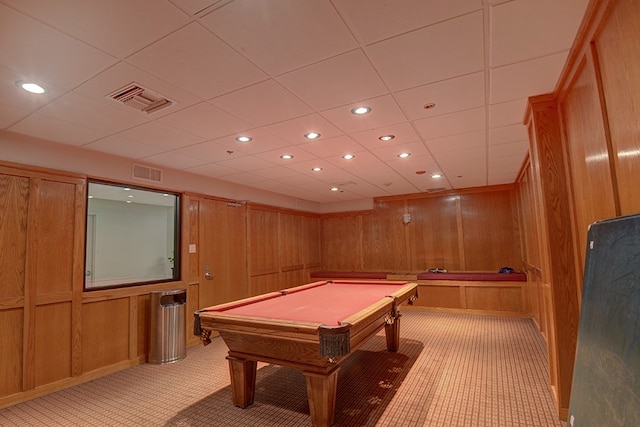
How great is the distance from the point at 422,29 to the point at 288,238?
5854 millimetres

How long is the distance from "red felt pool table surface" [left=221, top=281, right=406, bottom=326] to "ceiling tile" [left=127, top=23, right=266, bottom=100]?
1.77 m

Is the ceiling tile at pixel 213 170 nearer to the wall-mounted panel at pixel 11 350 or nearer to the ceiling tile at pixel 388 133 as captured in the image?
the ceiling tile at pixel 388 133

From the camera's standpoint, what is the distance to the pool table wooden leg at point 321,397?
2.29 meters

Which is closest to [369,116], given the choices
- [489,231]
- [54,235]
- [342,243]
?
[54,235]

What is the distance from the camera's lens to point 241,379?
2.73 m

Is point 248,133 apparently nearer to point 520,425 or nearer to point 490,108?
point 490,108

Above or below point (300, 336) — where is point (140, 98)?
above

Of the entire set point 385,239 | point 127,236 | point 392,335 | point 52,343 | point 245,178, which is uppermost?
point 245,178

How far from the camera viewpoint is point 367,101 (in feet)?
8.37

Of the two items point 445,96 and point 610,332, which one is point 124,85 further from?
point 610,332

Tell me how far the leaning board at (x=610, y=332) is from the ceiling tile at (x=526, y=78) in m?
1.15

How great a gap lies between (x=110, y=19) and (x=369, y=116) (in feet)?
6.40

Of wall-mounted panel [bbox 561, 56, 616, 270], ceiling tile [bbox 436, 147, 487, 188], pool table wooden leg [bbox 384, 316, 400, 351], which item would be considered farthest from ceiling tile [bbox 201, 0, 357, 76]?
pool table wooden leg [bbox 384, 316, 400, 351]

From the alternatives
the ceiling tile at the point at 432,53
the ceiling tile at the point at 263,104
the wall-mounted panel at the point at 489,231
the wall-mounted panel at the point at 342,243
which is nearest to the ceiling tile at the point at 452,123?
the ceiling tile at the point at 432,53
